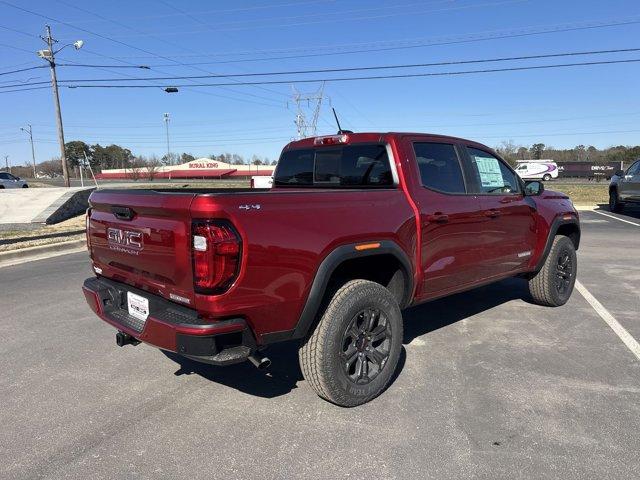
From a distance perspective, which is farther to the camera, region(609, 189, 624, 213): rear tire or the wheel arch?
region(609, 189, 624, 213): rear tire

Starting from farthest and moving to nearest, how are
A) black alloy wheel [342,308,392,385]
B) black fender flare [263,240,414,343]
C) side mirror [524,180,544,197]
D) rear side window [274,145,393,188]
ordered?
side mirror [524,180,544,197] → rear side window [274,145,393,188] → black alloy wheel [342,308,392,385] → black fender flare [263,240,414,343]

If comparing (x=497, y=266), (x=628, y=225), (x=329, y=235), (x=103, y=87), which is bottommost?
(x=628, y=225)

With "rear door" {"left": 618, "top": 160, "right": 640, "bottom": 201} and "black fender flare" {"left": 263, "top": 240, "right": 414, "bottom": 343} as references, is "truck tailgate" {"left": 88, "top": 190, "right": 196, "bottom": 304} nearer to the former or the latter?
"black fender flare" {"left": 263, "top": 240, "right": 414, "bottom": 343}

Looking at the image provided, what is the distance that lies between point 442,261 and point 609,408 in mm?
1504

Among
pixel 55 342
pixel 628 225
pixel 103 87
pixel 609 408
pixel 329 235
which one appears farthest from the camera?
pixel 103 87

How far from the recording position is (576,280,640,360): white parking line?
14.5 feet

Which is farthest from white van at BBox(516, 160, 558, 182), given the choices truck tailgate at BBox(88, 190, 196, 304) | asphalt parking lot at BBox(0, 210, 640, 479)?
truck tailgate at BBox(88, 190, 196, 304)

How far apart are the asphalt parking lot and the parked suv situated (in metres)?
12.4

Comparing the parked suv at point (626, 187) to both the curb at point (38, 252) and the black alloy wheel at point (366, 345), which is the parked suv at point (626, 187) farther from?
the curb at point (38, 252)

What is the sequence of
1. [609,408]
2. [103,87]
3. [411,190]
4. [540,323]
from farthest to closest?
[103,87] < [540,323] < [411,190] < [609,408]

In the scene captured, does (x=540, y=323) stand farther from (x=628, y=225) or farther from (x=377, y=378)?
(x=628, y=225)

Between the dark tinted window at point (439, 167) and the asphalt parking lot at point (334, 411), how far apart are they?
57.2 inches

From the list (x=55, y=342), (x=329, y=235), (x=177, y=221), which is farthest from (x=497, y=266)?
(x=55, y=342)

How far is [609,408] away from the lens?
3.30 m
